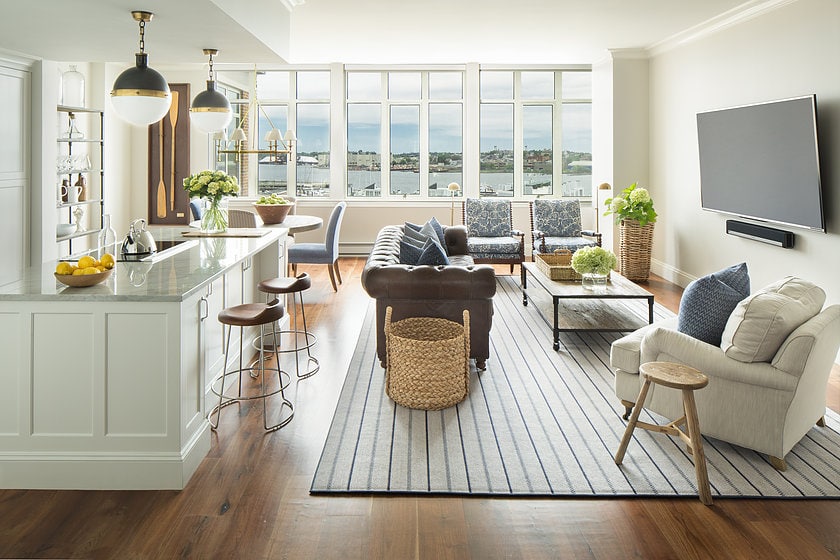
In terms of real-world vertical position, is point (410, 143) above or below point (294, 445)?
above

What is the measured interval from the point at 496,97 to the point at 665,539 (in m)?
8.62

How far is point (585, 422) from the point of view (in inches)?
148

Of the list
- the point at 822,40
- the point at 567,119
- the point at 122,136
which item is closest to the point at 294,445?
the point at 822,40

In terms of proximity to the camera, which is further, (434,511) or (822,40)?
(822,40)

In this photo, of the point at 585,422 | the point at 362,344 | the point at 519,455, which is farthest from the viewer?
the point at 362,344

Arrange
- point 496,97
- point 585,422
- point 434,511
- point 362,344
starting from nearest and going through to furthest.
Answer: point 434,511 < point 585,422 < point 362,344 < point 496,97

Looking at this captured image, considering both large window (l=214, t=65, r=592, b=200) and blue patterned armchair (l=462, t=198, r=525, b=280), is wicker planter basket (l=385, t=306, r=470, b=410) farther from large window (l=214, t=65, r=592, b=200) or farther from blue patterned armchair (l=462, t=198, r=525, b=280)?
large window (l=214, t=65, r=592, b=200)

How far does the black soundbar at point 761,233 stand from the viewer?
5.41 m

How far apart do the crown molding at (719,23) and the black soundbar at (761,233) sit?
1858 millimetres

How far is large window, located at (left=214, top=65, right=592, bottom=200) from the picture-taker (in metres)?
10.2

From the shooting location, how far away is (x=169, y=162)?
Result: 972 centimetres

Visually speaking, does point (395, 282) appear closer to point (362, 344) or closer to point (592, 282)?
point (362, 344)

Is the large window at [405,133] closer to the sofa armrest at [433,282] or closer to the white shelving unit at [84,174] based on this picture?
the white shelving unit at [84,174]

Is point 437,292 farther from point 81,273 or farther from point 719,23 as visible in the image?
point 719,23
